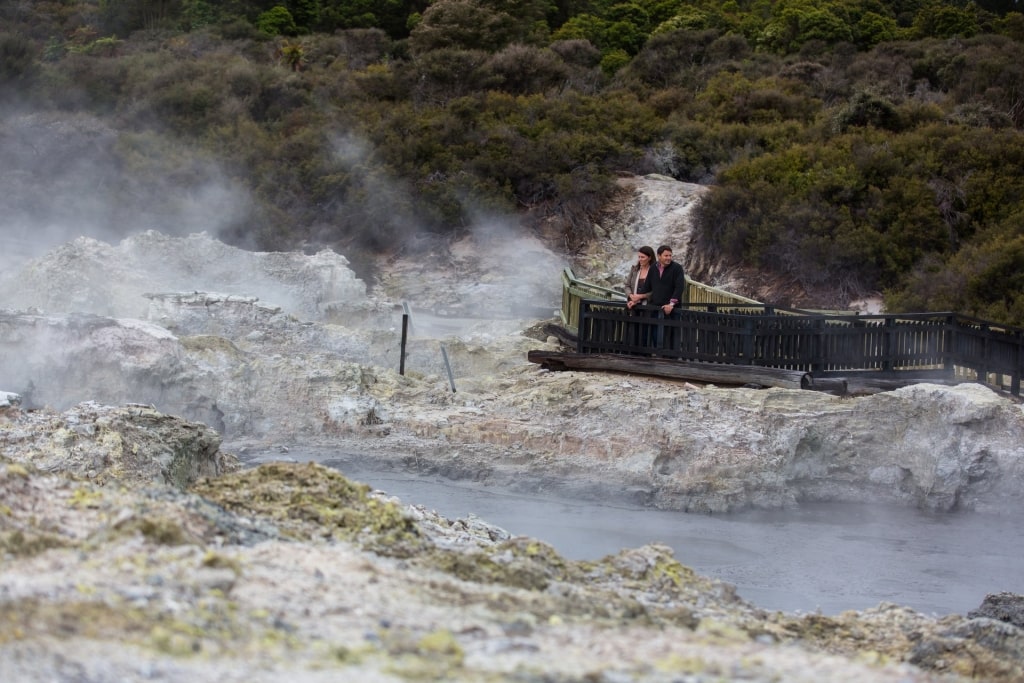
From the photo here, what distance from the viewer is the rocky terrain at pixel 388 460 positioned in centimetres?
448

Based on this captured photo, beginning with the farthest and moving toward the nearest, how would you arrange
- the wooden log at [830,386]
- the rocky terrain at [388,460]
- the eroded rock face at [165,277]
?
the eroded rock face at [165,277] < the wooden log at [830,386] < the rocky terrain at [388,460]

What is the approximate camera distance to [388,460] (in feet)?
37.7

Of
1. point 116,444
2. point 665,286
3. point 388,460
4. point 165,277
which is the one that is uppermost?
point 665,286

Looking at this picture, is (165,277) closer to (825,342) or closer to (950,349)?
(825,342)

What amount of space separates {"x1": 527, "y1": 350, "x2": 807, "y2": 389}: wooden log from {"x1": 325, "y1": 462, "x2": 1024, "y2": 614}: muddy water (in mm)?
→ 1662

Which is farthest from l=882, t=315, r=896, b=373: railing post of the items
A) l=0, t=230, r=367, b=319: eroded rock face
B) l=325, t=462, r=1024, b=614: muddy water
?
l=0, t=230, r=367, b=319: eroded rock face

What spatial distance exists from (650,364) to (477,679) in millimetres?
8522

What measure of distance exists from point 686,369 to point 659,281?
943mm

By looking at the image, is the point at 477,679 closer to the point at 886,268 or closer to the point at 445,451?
the point at 445,451

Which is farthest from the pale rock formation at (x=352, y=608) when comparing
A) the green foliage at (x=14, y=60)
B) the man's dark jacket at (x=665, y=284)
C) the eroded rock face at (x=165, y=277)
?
the green foliage at (x=14, y=60)

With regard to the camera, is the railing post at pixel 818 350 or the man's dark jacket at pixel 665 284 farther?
the man's dark jacket at pixel 665 284

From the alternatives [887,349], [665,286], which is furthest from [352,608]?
[887,349]

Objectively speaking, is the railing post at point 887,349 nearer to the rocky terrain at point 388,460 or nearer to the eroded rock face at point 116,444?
the rocky terrain at point 388,460

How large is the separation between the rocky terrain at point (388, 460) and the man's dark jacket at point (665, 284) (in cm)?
94
